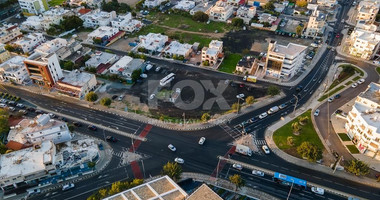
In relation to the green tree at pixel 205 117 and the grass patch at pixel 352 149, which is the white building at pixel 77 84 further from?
the grass patch at pixel 352 149

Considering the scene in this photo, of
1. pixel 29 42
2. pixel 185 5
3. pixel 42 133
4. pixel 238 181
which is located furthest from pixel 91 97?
pixel 185 5

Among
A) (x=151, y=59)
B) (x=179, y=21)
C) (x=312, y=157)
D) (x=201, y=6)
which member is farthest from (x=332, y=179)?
(x=201, y=6)

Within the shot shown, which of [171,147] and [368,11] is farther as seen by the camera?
[368,11]

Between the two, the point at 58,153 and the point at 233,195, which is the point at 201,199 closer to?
the point at 233,195

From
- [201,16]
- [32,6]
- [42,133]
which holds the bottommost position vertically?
[42,133]

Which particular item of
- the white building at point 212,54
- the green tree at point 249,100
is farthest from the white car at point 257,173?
the white building at point 212,54

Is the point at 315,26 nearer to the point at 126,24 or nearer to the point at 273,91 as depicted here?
the point at 273,91
